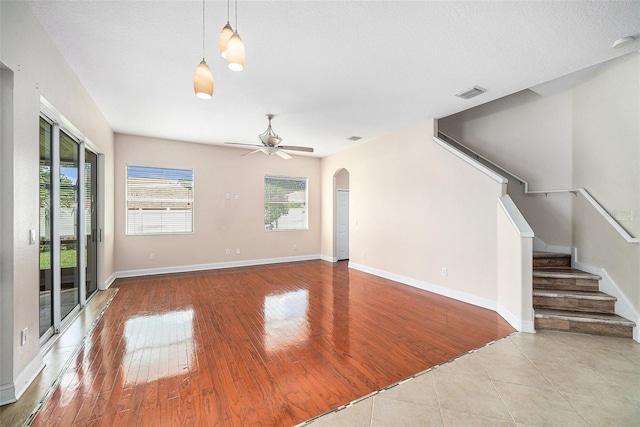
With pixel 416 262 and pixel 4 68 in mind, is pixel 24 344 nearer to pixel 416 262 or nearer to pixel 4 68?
pixel 4 68

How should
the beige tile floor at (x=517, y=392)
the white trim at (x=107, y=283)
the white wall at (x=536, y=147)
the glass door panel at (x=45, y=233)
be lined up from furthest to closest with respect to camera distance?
the white trim at (x=107, y=283), the white wall at (x=536, y=147), the glass door panel at (x=45, y=233), the beige tile floor at (x=517, y=392)

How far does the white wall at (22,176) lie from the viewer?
1.87m

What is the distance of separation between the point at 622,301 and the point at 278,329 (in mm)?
3950

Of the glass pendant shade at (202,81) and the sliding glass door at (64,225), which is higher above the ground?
the glass pendant shade at (202,81)

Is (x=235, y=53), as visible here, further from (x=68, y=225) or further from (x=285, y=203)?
(x=285, y=203)

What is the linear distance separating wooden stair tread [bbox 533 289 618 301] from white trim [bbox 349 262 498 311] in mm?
542

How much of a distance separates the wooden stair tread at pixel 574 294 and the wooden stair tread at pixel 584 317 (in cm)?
18

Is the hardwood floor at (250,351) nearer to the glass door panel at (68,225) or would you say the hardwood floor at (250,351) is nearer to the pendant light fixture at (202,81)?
the glass door panel at (68,225)

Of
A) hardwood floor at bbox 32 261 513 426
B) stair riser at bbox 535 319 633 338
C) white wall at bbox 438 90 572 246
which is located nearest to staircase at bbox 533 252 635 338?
stair riser at bbox 535 319 633 338

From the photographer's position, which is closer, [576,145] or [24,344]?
[24,344]

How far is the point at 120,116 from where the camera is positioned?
4.42 meters

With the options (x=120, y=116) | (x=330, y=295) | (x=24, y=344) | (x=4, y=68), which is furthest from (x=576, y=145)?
(x=120, y=116)

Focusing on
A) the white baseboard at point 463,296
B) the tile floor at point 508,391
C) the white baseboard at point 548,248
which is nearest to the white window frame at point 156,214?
the tile floor at point 508,391

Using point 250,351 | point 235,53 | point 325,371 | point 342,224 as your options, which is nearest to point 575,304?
point 325,371
